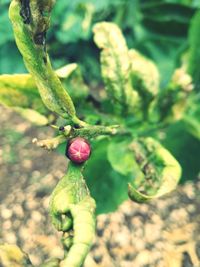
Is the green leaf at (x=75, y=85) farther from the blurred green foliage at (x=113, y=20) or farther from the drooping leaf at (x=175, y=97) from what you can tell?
the blurred green foliage at (x=113, y=20)

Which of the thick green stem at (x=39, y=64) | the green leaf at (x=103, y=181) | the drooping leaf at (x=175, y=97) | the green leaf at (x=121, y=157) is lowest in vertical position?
the green leaf at (x=103, y=181)

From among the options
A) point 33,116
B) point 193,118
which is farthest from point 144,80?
point 33,116

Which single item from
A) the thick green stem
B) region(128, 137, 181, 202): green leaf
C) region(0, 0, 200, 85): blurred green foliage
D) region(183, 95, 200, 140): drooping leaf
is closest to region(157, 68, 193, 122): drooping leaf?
region(183, 95, 200, 140): drooping leaf

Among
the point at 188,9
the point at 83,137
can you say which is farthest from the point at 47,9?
the point at 188,9

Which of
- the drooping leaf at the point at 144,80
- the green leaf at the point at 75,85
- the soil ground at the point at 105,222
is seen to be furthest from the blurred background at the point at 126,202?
the green leaf at the point at 75,85

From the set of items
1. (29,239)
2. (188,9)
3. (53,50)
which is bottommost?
(29,239)

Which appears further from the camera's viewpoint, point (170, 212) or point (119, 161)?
point (170, 212)

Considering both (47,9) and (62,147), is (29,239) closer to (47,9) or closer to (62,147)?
(62,147)

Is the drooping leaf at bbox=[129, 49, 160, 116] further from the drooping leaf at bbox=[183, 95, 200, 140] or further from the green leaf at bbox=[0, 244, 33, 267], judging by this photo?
the green leaf at bbox=[0, 244, 33, 267]
